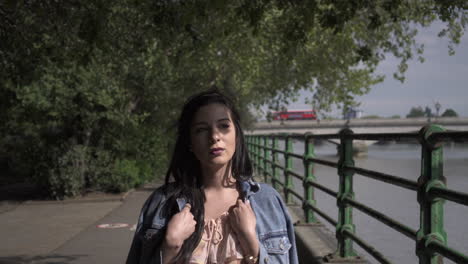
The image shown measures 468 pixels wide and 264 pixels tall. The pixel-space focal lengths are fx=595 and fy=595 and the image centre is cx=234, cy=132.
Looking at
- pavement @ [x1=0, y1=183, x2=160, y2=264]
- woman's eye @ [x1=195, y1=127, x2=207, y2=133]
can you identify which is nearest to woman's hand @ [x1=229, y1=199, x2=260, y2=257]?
woman's eye @ [x1=195, y1=127, x2=207, y2=133]

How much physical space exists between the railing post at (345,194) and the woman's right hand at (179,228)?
9.90 feet

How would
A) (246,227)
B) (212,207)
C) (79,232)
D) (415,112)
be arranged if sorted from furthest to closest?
(415,112) → (79,232) → (212,207) → (246,227)

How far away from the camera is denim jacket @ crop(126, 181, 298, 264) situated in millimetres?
2445

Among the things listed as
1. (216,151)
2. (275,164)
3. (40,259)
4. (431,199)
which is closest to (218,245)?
(216,151)

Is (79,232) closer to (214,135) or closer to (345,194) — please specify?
(345,194)

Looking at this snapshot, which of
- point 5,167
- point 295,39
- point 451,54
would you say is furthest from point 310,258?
point 5,167

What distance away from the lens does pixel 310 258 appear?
595 centimetres

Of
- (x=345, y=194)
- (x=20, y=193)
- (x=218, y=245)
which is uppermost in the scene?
(x=218, y=245)

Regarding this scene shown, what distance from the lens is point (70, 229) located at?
9781 millimetres

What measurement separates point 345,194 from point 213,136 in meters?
3.00

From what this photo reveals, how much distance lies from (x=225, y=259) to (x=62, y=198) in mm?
12352

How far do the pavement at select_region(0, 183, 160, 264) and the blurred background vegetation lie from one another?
0.93 m

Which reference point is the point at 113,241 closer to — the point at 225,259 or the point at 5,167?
the point at 225,259

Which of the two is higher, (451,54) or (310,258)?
(451,54)
